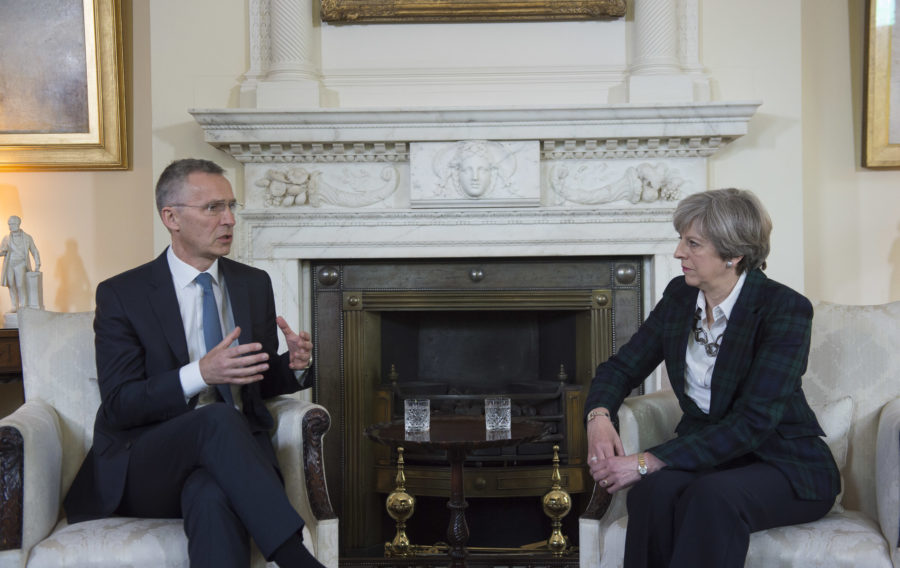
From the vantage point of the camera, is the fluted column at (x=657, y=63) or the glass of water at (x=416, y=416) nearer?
the glass of water at (x=416, y=416)

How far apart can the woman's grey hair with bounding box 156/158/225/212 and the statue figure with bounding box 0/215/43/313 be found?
5.19ft

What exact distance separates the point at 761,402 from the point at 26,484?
1.76 m

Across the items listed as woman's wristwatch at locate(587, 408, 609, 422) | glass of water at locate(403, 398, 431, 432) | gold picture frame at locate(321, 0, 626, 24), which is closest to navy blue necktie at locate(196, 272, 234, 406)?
glass of water at locate(403, 398, 431, 432)

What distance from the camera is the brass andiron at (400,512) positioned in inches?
133

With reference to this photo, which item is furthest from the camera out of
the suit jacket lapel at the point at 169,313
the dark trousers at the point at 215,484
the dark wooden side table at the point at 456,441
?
the dark wooden side table at the point at 456,441

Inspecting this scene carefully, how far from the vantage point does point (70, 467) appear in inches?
101

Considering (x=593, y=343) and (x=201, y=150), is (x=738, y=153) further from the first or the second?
(x=201, y=150)

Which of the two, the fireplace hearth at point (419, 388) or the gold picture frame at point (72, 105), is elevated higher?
the gold picture frame at point (72, 105)

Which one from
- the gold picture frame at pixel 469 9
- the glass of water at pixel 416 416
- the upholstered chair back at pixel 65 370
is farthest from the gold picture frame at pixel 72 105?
the glass of water at pixel 416 416

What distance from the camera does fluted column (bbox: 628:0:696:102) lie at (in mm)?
3719

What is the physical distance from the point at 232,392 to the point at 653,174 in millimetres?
2011

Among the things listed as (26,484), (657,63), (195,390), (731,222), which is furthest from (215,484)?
(657,63)

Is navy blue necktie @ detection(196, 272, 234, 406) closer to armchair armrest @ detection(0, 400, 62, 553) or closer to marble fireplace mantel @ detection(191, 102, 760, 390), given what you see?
armchair armrest @ detection(0, 400, 62, 553)

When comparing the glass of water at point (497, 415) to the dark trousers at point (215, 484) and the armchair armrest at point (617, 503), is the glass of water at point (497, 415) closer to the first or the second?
the armchair armrest at point (617, 503)
